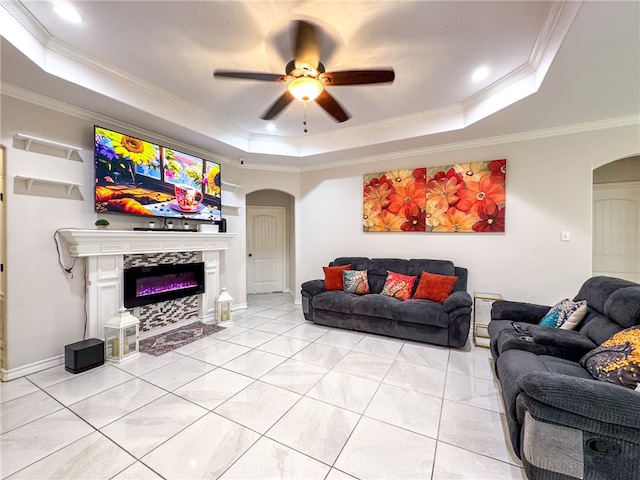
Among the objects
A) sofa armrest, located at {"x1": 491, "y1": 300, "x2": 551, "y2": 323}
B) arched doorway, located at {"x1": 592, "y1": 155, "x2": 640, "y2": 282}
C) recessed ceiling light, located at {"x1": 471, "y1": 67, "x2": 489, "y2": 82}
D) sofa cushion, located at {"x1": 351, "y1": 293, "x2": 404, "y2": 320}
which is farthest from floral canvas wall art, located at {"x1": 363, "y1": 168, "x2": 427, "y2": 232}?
arched doorway, located at {"x1": 592, "y1": 155, "x2": 640, "y2": 282}

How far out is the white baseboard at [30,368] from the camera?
2514mm

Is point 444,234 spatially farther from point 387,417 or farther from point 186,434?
point 186,434

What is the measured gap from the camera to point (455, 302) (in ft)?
10.4

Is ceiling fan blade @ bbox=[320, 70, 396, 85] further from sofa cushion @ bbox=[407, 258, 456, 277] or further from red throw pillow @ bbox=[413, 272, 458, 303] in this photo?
sofa cushion @ bbox=[407, 258, 456, 277]

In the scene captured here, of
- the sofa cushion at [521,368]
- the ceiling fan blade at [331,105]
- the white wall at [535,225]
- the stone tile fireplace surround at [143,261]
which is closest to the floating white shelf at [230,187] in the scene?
the stone tile fireplace surround at [143,261]

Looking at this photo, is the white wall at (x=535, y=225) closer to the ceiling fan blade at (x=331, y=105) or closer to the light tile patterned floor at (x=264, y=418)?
the light tile patterned floor at (x=264, y=418)

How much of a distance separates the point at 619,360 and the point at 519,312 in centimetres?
135

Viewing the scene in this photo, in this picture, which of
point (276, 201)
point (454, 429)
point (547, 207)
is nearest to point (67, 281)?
point (454, 429)

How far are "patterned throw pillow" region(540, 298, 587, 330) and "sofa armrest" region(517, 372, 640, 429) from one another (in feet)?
4.08

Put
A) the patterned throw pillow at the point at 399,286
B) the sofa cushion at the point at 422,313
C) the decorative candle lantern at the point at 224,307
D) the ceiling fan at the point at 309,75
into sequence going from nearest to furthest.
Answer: the ceiling fan at the point at 309,75
the sofa cushion at the point at 422,313
the patterned throw pillow at the point at 399,286
the decorative candle lantern at the point at 224,307

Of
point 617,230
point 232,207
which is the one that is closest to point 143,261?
point 232,207

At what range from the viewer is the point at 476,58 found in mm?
2537

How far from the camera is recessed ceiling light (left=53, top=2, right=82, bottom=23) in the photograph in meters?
Result: 1.97

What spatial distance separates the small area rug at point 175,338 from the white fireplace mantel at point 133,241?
115cm
